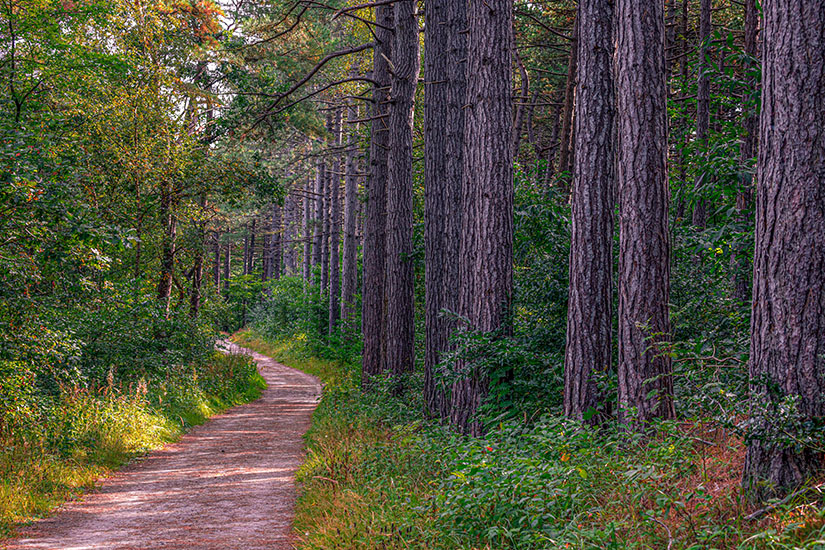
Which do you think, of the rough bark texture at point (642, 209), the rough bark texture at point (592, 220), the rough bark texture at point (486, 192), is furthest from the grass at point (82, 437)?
the rough bark texture at point (642, 209)

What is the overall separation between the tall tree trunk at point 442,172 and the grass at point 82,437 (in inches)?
185

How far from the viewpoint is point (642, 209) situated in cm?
586

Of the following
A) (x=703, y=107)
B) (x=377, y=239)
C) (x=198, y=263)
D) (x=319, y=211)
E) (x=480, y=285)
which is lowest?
(x=480, y=285)

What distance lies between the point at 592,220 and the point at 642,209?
87 cm

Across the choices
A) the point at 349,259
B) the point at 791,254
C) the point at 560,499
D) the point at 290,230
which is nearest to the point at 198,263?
the point at 349,259

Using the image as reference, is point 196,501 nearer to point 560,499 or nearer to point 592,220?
point 560,499

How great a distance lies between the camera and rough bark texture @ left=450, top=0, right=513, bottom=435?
7.91 m

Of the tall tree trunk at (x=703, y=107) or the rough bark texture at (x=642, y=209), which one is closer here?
the rough bark texture at (x=642, y=209)

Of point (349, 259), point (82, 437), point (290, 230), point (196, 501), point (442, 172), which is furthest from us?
point (290, 230)

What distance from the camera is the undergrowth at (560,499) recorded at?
3633 millimetres

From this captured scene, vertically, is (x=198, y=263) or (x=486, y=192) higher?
(x=486, y=192)

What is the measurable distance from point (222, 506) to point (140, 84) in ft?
32.2

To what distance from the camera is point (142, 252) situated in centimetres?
1468

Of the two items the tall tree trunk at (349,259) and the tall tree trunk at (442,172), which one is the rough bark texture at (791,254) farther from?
the tall tree trunk at (349,259)
